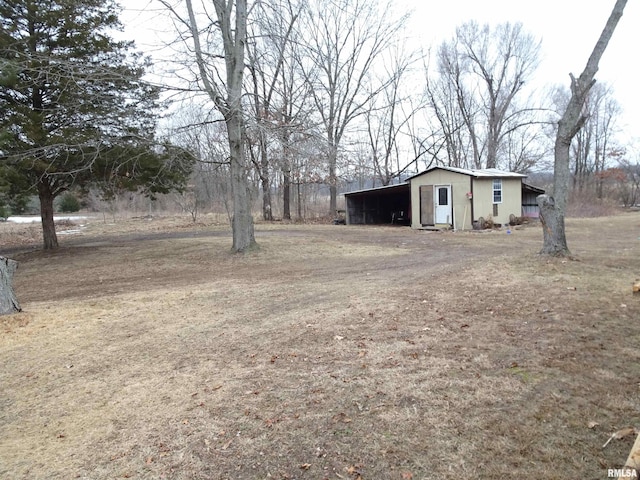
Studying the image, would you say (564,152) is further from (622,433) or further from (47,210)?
(47,210)

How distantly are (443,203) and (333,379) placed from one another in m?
16.1

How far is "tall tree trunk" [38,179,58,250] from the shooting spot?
1296 centimetres

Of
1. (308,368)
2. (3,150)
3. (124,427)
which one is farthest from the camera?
(3,150)

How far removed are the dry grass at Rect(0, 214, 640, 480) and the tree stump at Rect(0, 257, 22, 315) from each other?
271 mm

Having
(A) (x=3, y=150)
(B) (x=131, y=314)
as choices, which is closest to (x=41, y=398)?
(B) (x=131, y=314)

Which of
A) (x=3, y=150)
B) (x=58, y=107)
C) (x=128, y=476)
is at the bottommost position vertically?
(x=128, y=476)

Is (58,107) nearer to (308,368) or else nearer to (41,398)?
(41,398)

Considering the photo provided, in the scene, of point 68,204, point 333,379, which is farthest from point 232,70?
point 68,204

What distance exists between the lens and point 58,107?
1112 centimetres

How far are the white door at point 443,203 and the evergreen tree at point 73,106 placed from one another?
1091 centimetres

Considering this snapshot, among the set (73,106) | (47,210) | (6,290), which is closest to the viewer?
(6,290)

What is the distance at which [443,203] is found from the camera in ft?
60.3

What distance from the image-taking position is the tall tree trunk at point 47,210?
1296 cm

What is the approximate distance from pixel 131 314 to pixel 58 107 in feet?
26.5
